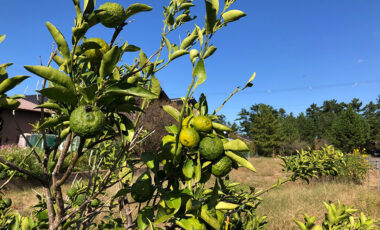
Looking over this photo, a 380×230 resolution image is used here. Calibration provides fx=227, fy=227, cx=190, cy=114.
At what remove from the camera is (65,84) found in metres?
0.65

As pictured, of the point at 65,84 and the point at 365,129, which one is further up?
the point at 365,129


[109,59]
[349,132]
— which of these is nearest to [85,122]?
[109,59]

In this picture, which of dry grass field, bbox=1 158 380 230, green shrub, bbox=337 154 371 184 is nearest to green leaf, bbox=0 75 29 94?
dry grass field, bbox=1 158 380 230

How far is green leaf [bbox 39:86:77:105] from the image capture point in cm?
60

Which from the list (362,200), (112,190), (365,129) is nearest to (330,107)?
(365,129)

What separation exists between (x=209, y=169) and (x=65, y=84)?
0.60 m

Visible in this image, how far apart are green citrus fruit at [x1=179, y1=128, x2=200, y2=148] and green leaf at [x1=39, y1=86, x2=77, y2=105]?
14.5 inches

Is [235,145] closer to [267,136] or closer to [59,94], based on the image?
[59,94]

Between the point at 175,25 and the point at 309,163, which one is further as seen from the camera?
the point at 309,163

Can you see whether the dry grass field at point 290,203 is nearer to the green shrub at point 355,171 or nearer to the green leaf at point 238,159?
the green shrub at point 355,171

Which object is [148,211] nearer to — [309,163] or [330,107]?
[309,163]

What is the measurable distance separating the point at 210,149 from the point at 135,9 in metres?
0.59

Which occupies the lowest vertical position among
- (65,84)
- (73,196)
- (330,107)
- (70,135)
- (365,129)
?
(73,196)

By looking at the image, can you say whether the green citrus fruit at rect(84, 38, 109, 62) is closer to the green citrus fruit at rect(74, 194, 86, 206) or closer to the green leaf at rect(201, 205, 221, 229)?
the green leaf at rect(201, 205, 221, 229)
